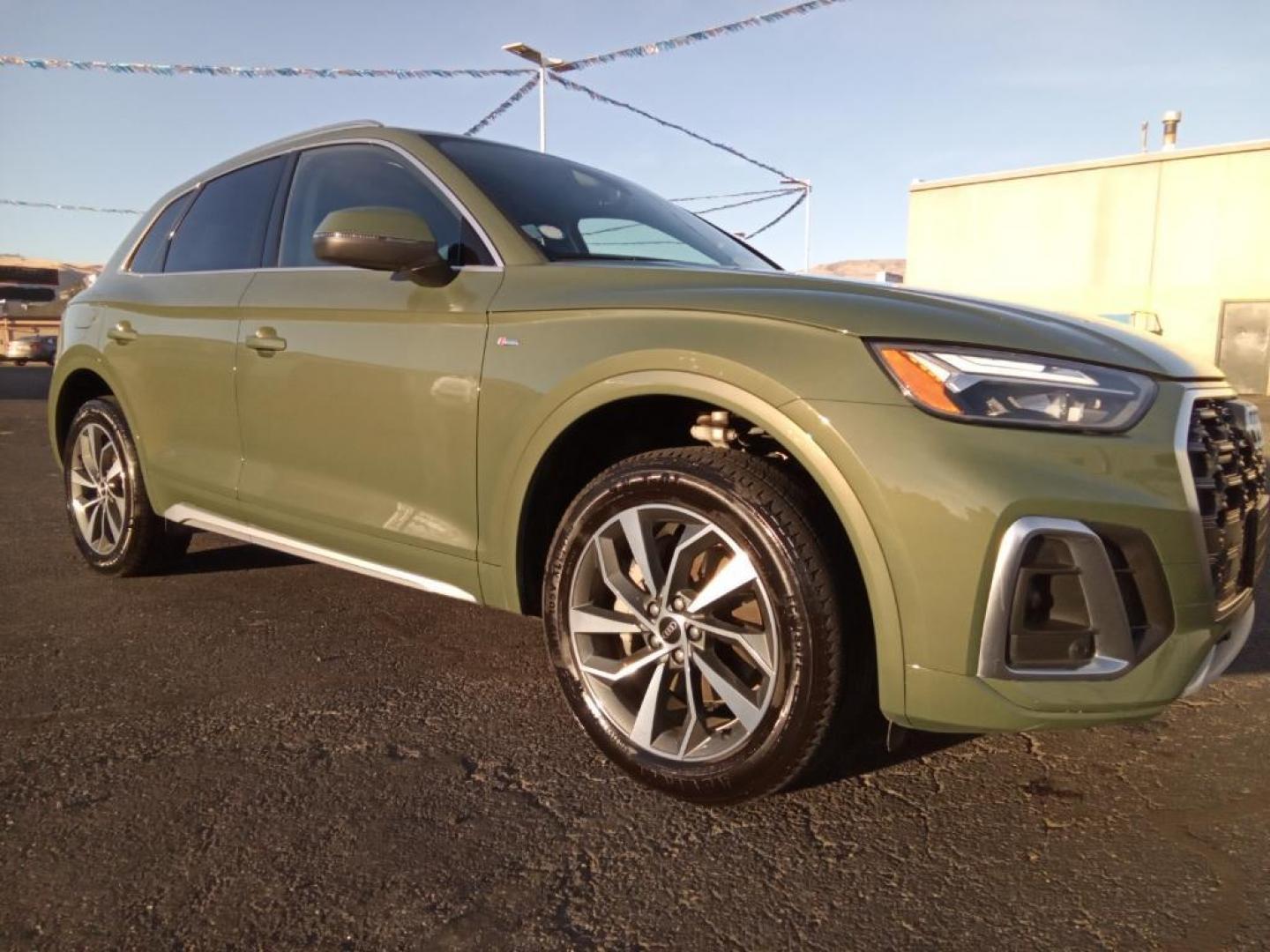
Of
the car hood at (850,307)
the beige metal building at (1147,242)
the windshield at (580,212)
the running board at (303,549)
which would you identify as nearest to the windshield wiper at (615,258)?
the windshield at (580,212)

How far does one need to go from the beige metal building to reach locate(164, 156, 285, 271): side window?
626 inches

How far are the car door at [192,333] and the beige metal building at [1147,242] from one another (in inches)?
629

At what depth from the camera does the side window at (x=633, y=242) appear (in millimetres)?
2969

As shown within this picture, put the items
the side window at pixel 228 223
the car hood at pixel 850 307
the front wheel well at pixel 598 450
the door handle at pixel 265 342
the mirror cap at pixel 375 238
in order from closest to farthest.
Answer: the car hood at pixel 850 307, the front wheel well at pixel 598 450, the mirror cap at pixel 375 238, the door handle at pixel 265 342, the side window at pixel 228 223

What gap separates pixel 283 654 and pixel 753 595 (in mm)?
1766

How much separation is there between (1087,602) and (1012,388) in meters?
0.43

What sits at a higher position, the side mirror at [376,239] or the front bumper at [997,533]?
the side mirror at [376,239]

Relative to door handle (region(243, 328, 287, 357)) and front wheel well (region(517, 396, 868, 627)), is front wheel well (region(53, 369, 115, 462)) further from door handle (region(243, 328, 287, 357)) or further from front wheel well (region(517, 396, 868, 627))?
front wheel well (region(517, 396, 868, 627))

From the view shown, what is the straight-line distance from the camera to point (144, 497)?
3.86 m

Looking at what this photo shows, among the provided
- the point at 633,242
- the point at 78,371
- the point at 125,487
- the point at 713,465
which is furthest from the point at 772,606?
the point at 78,371

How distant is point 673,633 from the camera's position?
7.14 ft

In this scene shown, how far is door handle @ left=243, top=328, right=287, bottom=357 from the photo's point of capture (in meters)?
3.08

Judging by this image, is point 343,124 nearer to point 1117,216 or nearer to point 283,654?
point 283,654

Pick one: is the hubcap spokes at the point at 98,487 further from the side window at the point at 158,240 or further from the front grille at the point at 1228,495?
the front grille at the point at 1228,495
